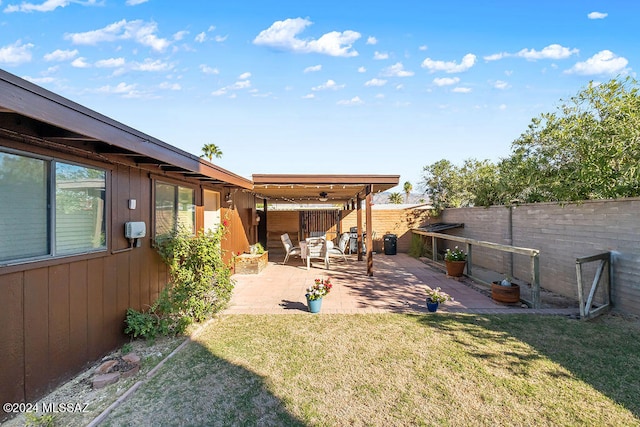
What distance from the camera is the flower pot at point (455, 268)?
23.2 ft

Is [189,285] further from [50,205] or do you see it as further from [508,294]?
[508,294]

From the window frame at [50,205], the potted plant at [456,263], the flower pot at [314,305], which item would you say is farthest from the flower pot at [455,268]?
the window frame at [50,205]

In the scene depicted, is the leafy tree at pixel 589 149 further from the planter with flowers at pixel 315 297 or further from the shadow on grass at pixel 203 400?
the shadow on grass at pixel 203 400

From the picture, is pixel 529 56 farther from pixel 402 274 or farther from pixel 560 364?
pixel 560 364

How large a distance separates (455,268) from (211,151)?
23.6m

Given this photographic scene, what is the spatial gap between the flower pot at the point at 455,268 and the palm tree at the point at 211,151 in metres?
23.3

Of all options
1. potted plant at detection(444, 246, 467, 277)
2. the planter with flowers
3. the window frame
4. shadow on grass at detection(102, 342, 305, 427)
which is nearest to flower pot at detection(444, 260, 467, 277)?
potted plant at detection(444, 246, 467, 277)

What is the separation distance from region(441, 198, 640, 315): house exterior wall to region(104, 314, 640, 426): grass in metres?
0.71

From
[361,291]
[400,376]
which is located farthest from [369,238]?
[400,376]

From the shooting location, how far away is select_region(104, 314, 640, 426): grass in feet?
7.72

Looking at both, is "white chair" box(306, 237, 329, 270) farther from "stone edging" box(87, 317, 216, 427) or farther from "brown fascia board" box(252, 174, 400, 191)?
"stone edging" box(87, 317, 216, 427)

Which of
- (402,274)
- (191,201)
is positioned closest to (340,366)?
(191,201)

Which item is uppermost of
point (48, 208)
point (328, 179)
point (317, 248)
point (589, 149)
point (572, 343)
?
point (589, 149)

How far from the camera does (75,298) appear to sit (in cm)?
288
